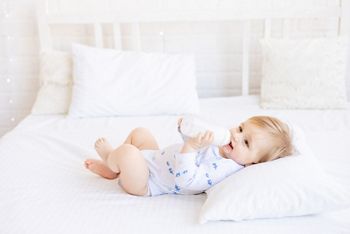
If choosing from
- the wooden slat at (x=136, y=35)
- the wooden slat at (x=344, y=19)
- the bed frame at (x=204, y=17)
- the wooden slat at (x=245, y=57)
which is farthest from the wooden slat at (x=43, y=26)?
the wooden slat at (x=344, y=19)

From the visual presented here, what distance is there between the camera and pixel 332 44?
1950 mm

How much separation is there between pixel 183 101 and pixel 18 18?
0.97 m

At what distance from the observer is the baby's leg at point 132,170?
1214mm

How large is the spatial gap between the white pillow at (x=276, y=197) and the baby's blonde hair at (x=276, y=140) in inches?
4.6

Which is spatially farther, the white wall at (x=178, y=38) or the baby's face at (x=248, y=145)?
the white wall at (x=178, y=38)

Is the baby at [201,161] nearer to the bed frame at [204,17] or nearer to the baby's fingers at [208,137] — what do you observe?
the baby's fingers at [208,137]

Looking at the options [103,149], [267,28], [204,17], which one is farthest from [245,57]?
[103,149]

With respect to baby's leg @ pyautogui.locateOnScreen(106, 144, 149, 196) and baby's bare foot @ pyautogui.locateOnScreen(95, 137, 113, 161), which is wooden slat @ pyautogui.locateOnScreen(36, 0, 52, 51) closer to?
baby's bare foot @ pyautogui.locateOnScreen(95, 137, 113, 161)

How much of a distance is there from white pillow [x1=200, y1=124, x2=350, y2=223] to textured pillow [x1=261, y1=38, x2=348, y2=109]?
0.89 metres

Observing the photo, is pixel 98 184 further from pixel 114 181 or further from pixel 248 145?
pixel 248 145

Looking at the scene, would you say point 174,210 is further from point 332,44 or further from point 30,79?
point 30,79

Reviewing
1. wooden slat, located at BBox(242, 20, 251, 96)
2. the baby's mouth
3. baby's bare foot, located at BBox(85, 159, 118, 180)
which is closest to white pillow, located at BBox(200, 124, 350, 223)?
the baby's mouth

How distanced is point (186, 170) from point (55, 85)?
1091mm

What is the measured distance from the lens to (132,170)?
122 cm
